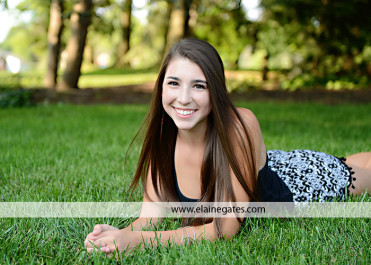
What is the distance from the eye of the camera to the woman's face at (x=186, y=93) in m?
2.07

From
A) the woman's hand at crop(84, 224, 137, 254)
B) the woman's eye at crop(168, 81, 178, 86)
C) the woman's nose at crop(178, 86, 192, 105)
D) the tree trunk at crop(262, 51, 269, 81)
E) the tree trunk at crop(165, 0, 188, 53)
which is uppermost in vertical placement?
the tree trunk at crop(165, 0, 188, 53)

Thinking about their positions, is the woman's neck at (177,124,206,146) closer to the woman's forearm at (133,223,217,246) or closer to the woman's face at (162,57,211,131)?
the woman's face at (162,57,211,131)

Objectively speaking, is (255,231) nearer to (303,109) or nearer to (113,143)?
(113,143)

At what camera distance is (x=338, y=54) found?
12.2 meters

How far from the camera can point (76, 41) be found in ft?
34.3

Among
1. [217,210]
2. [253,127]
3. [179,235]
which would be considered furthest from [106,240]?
[253,127]

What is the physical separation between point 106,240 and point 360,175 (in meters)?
2.04

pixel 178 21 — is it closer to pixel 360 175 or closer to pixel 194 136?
pixel 360 175

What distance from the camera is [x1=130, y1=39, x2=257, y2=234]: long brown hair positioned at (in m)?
2.08

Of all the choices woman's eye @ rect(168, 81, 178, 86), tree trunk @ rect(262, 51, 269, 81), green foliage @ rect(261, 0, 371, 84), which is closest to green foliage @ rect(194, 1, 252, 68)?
tree trunk @ rect(262, 51, 269, 81)

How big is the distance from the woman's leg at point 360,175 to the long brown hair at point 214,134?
1135 millimetres

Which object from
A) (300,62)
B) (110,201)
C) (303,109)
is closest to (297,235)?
(110,201)

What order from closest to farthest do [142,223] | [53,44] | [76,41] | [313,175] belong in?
[142,223] < [313,175] < [76,41] < [53,44]

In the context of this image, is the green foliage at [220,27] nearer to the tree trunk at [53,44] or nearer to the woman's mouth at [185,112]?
the tree trunk at [53,44]
